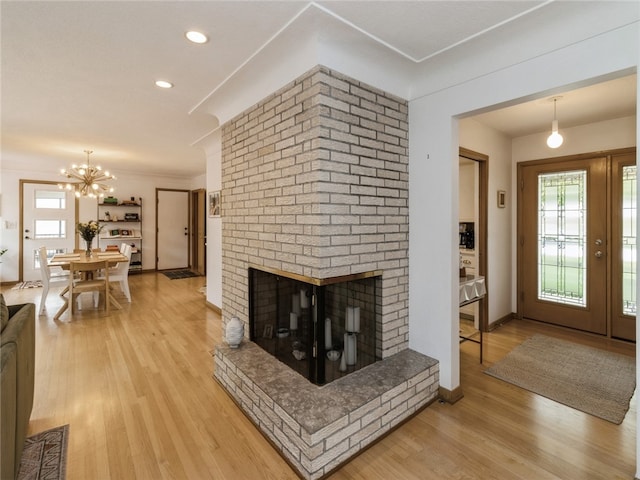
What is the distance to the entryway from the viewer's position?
3.52m

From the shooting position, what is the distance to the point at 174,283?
21.8 feet

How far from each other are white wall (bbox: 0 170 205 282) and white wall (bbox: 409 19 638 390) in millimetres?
6513

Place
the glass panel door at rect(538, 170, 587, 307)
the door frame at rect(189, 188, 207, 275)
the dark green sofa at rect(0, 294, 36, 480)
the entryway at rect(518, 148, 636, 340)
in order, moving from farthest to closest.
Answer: the door frame at rect(189, 188, 207, 275) < the glass panel door at rect(538, 170, 587, 307) < the entryway at rect(518, 148, 636, 340) < the dark green sofa at rect(0, 294, 36, 480)

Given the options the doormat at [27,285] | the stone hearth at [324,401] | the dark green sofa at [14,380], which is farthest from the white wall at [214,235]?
the doormat at [27,285]

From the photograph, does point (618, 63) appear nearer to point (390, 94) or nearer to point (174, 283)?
point (390, 94)

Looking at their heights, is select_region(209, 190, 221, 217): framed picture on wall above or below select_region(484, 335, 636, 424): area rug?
above

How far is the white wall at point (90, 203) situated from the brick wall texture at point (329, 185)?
18.8ft

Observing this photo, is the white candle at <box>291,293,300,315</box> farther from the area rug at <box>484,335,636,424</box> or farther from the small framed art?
the area rug at <box>484,335,636,424</box>

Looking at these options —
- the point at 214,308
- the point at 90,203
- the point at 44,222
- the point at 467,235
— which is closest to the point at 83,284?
the point at 214,308

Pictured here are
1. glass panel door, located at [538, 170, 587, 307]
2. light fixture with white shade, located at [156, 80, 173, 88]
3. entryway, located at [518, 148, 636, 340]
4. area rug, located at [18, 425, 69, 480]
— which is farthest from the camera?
glass panel door, located at [538, 170, 587, 307]

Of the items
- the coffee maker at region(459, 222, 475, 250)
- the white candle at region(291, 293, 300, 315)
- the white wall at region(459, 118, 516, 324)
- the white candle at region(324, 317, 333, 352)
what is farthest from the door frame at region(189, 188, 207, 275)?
the white wall at region(459, 118, 516, 324)

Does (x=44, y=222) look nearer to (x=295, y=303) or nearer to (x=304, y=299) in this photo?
(x=295, y=303)

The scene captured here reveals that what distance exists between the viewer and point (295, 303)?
8.04 ft

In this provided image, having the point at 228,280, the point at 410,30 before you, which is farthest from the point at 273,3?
the point at 228,280
